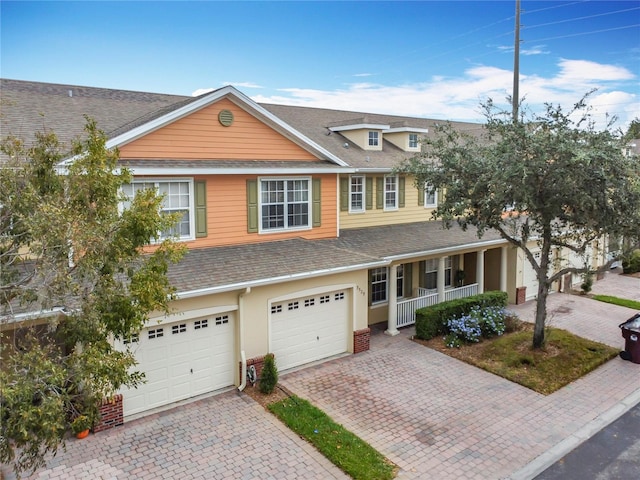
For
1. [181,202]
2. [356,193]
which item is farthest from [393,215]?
[181,202]

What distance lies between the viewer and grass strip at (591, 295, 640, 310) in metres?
19.3

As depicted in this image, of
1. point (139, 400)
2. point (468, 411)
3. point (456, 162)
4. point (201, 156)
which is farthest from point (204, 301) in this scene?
point (456, 162)

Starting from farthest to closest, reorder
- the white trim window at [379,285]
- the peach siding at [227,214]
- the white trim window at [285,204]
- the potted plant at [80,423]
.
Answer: the white trim window at [379,285] → the white trim window at [285,204] → the peach siding at [227,214] → the potted plant at [80,423]

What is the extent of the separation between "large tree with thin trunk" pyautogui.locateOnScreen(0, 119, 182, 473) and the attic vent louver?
7077 mm

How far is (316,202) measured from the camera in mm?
15711

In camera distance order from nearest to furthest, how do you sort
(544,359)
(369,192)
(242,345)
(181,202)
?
1. (242,345)
2. (181,202)
3. (544,359)
4. (369,192)

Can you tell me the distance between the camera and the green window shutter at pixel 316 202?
1560 cm

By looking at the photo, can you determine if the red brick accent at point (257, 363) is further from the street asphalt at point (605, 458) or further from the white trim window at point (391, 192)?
the white trim window at point (391, 192)

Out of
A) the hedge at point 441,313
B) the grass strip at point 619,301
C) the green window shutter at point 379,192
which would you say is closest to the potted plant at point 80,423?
the hedge at point 441,313

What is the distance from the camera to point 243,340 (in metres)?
12.0

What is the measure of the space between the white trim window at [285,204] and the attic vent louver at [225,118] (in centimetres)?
188

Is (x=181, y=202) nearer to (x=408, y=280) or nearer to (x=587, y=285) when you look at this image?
(x=408, y=280)

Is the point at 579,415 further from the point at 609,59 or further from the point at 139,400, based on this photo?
the point at 609,59

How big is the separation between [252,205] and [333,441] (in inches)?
280
